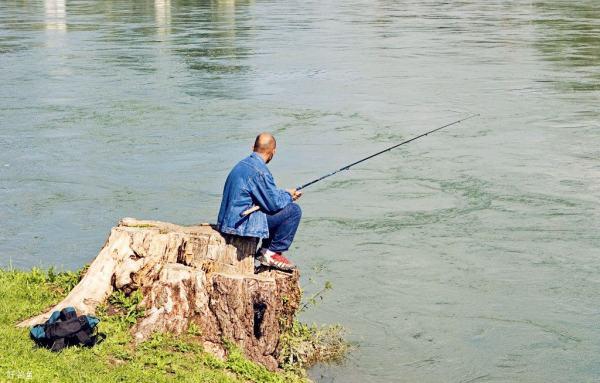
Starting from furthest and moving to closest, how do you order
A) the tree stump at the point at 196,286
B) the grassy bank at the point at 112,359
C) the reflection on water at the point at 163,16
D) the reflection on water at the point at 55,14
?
1. the reflection on water at the point at 55,14
2. the reflection on water at the point at 163,16
3. the tree stump at the point at 196,286
4. the grassy bank at the point at 112,359

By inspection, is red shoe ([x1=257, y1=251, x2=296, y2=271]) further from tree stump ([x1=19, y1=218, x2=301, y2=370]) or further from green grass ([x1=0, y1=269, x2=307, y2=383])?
green grass ([x1=0, y1=269, x2=307, y2=383])

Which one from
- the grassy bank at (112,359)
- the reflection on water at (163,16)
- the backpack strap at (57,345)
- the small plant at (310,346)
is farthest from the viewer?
the reflection on water at (163,16)

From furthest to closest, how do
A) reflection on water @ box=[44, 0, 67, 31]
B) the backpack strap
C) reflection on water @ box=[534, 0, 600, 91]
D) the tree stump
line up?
reflection on water @ box=[44, 0, 67, 31]
reflection on water @ box=[534, 0, 600, 91]
the tree stump
the backpack strap

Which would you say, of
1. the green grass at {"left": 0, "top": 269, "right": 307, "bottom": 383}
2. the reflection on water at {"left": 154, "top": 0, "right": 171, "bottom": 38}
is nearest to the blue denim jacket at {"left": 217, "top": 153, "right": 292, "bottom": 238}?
the green grass at {"left": 0, "top": 269, "right": 307, "bottom": 383}

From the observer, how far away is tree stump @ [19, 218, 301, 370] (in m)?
7.66

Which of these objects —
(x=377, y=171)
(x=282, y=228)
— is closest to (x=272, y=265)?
(x=282, y=228)

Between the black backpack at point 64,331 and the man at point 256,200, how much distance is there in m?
1.43

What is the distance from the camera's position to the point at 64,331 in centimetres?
704

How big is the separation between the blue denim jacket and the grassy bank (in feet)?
3.15

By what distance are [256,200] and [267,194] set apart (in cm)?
11

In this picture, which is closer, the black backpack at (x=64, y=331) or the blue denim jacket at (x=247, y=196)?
the black backpack at (x=64, y=331)

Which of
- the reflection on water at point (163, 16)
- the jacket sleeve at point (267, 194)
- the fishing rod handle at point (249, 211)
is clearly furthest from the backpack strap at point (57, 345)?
the reflection on water at point (163, 16)

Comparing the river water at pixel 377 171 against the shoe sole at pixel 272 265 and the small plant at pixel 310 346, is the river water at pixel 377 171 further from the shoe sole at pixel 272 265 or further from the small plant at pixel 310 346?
the shoe sole at pixel 272 265

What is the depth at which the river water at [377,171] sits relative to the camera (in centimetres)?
963
